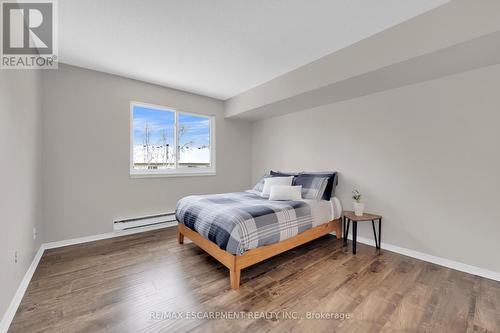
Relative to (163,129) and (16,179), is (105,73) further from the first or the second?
(16,179)

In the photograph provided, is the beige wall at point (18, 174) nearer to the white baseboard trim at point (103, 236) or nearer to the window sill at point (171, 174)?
the white baseboard trim at point (103, 236)

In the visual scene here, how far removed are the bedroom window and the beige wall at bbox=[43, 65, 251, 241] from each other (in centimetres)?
18

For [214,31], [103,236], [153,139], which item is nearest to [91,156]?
[153,139]

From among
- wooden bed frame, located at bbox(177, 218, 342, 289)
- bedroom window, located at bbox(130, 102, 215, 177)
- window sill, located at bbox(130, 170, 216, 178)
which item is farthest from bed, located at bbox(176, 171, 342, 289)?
bedroom window, located at bbox(130, 102, 215, 177)

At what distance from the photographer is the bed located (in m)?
1.98

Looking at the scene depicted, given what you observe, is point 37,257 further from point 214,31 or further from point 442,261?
point 442,261

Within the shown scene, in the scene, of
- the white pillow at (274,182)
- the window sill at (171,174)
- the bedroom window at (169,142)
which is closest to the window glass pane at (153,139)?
the bedroom window at (169,142)

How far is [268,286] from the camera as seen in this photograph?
1.96 m

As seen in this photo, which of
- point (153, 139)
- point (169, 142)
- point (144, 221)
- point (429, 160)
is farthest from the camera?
point (169, 142)

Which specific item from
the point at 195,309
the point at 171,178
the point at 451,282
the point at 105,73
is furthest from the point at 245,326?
the point at 105,73

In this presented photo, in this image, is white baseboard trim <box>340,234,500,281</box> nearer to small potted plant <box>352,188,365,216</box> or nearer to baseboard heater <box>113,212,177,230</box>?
small potted plant <box>352,188,365,216</box>

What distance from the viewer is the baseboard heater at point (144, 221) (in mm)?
3207

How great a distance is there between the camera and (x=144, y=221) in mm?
3422

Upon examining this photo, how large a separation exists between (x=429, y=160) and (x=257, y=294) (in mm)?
2542
